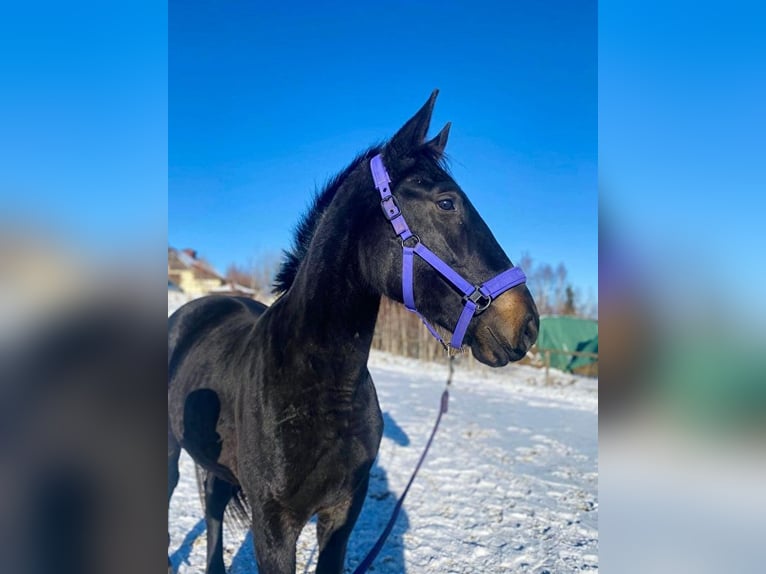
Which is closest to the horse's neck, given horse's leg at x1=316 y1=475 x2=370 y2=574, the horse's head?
the horse's head

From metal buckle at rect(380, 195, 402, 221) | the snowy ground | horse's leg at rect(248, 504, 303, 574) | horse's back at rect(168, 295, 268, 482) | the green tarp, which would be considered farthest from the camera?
the green tarp

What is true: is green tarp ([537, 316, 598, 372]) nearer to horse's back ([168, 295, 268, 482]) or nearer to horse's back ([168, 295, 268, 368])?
horse's back ([168, 295, 268, 368])

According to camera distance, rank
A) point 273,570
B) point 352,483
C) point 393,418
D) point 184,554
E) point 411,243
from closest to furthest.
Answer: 1. point 411,243
2. point 273,570
3. point 352,483
4. point 184,554
5. point 393,418

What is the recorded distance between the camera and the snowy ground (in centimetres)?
386

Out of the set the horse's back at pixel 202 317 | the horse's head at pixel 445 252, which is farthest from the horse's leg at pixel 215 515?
the horse's head at pixel 445 252

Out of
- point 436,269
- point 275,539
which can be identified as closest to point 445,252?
point 436,269

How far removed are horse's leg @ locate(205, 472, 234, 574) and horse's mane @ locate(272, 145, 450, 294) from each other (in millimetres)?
1767

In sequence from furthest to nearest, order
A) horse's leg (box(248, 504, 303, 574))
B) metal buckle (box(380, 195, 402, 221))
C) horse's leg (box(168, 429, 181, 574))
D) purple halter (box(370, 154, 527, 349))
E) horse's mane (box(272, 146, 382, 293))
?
horse's leg (box(168, 429, 181, 574)), horse's mane (box(272, 146, 382, 293)), horse's leg (box(248, 504, 303, 574)), metal buckle (box(380, 195, 402, 221)), purple halter (box(370, 154, 527, 349))

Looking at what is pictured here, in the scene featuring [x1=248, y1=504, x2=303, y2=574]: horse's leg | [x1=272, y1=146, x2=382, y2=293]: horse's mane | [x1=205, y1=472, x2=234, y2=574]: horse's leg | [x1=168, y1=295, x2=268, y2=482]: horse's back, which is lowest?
[x1=205, y1=472, x2=234, y2=574]: horse's leg

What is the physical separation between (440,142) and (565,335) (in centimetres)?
1650
